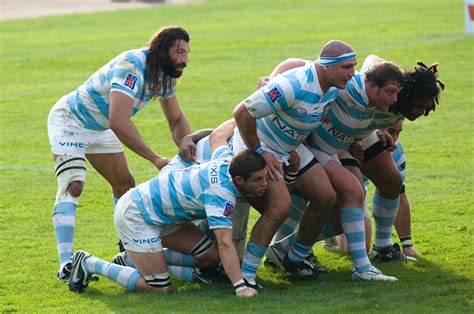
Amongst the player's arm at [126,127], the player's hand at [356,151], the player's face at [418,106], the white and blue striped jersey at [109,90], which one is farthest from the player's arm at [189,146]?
the player's face at [418,106]

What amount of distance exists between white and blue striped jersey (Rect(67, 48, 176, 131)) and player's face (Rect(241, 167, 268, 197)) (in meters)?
1.36

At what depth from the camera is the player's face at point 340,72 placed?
25.1ft

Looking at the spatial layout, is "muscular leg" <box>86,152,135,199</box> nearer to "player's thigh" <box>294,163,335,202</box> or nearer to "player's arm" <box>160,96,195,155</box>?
"player's arm" <box>160,96,195,155</box>

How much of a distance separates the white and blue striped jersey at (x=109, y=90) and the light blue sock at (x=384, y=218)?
1808 millimetres

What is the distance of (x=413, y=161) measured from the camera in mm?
12797

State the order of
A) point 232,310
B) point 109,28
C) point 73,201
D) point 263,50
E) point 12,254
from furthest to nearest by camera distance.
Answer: point 109,28 < point 263,50 < point 12,254 < point 73,201 < point 232,310

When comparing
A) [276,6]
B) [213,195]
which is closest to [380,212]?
[213,195]

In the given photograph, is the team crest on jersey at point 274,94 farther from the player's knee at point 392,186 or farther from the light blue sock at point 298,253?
the player's knee at point 392,186

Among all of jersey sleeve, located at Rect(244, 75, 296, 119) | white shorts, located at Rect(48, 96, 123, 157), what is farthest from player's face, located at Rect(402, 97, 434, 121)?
white shorts, located at Rect(48, 96, 123, 157)

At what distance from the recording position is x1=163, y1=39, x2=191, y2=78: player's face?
8.40m

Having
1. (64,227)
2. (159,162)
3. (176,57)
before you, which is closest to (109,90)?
(176,57)

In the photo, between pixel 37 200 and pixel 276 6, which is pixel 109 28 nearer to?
pixel 276 6

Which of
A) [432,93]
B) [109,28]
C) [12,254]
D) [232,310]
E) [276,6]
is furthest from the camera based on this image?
[276,6]

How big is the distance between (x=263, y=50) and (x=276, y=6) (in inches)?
388
